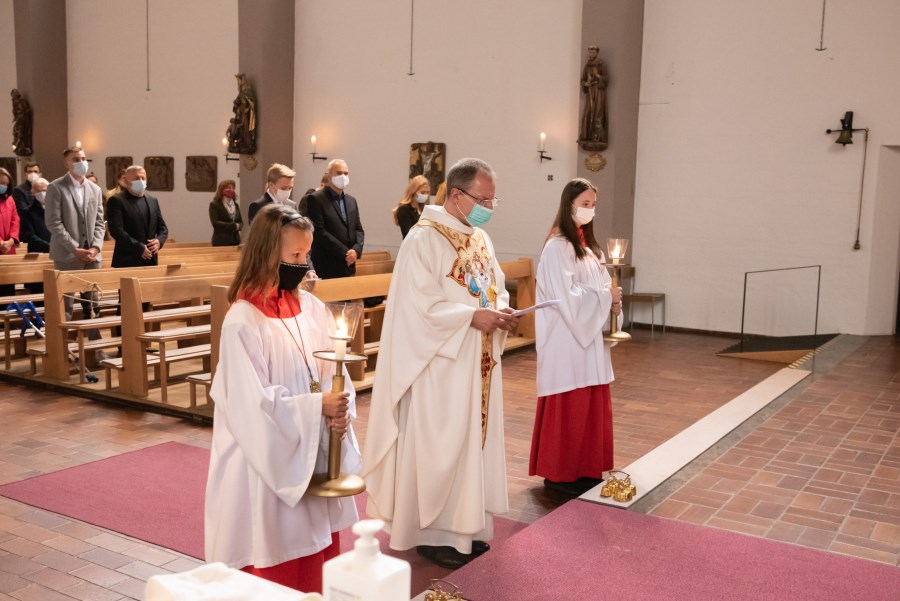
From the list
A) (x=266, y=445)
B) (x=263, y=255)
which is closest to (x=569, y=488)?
(x=266, y=445)

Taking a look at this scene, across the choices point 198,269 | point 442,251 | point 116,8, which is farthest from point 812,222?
point 116,8

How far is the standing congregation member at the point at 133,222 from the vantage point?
25.7 ft

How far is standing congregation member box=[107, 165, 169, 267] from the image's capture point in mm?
7836

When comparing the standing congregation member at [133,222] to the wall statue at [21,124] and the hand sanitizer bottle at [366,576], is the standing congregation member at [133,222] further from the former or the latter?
the wall statue at [21,124]

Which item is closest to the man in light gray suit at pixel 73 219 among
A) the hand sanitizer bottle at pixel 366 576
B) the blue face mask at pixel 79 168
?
the blue face mask at pixel 79 168

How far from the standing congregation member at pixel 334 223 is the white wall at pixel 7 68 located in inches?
542

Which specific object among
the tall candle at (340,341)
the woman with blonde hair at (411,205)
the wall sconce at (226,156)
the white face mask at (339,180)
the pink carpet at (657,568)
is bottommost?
the pink carpet at (657,568)

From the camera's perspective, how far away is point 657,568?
3.77 metres

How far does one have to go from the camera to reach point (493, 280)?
4055mm

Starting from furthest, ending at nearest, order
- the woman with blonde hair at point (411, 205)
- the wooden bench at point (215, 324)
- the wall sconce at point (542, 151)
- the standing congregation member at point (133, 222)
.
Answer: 1. the wall sconce at point (542, 151)
2. the woman with blonde hair at point (411, 205)
3. the standing congregation member at point (133, 222)
4. the wooden bench at point (215, 324)

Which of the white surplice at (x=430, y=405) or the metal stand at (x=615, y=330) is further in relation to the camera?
the metal stand at (x=615, y=330)

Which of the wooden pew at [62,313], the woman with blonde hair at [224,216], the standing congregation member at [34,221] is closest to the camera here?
the wooden pew at [62,313]

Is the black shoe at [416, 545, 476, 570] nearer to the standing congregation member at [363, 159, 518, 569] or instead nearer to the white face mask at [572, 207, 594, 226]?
the standing congregation member at [363, 159, 518, 569]

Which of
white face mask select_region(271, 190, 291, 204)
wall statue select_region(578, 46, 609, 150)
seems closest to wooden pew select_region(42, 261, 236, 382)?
white face mask select_region(271, 190, 291, 204)
